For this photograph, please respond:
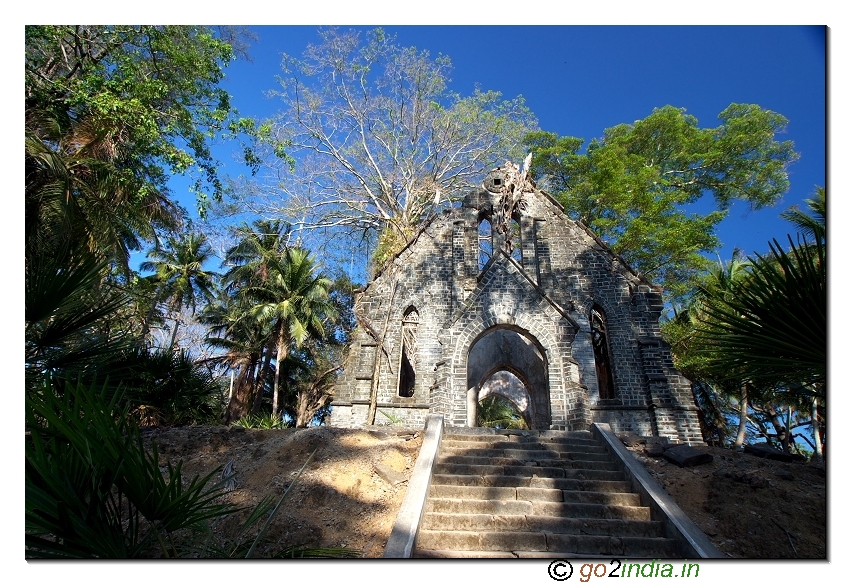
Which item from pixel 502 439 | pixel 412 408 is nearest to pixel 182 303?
pixel 412 408

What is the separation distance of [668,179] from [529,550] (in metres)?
22.4

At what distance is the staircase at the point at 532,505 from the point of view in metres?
5.70

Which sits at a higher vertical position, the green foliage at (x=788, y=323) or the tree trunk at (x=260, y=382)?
the green foliage at (x=788, y=323)

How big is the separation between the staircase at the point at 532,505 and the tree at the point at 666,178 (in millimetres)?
14235

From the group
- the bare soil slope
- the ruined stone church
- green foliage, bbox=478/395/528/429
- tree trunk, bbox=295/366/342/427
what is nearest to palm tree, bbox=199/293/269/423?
tree trunk, bbox=295/366/342/427

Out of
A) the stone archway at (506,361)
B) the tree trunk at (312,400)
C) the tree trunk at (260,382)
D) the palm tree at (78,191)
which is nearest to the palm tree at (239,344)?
the tree trunk at (260,382)

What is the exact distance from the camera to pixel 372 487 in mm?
6980

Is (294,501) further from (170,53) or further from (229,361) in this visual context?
(229,361)

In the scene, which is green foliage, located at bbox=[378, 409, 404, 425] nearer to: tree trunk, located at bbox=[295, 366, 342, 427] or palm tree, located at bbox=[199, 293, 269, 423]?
palm tree, located at bbox=[199, 293, 269, 423]

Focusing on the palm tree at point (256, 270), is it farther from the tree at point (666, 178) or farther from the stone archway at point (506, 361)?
the tree at point (666, 178)

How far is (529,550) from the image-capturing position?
18.5 ft

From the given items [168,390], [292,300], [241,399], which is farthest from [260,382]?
[168,390]

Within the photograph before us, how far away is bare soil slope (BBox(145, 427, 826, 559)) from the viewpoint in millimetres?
5750

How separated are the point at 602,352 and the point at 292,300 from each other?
617 inches
